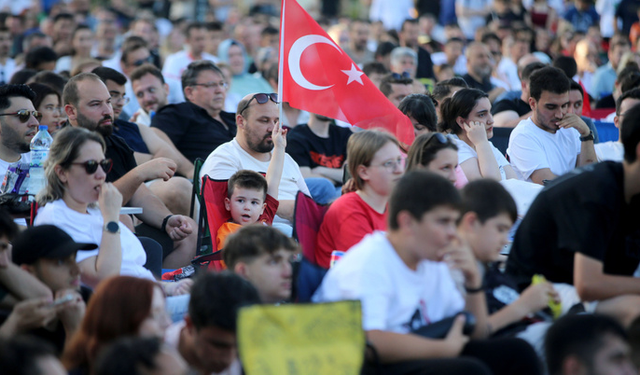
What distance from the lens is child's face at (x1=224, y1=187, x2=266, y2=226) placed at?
5352mm

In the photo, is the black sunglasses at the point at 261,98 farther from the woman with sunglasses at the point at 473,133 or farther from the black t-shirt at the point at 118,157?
the woman with sunglasses at the point at 473,133

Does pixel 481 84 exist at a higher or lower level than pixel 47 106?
higher

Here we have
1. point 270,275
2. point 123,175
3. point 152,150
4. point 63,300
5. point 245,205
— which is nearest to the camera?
point 63,300

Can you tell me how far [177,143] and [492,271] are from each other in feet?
14.9

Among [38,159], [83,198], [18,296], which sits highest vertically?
[38,159]

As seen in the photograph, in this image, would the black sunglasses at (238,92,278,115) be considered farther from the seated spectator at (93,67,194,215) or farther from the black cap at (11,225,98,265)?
the black cap at (11,225,98,265)

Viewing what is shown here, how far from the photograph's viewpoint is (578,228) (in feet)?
12.3

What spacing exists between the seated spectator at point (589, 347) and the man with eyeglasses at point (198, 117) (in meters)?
5.18

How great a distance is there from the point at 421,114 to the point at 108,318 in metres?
3.94

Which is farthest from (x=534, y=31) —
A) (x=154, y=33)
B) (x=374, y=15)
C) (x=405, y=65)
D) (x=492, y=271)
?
(x=492, y=271)

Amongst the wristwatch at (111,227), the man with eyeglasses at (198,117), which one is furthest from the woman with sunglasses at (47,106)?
the wristwatch at (111,227)

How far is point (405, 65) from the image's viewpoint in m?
11.4

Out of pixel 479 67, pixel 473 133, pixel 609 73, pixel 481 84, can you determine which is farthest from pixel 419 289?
pixel 609 73

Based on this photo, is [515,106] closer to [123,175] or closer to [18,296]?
[123,175]
